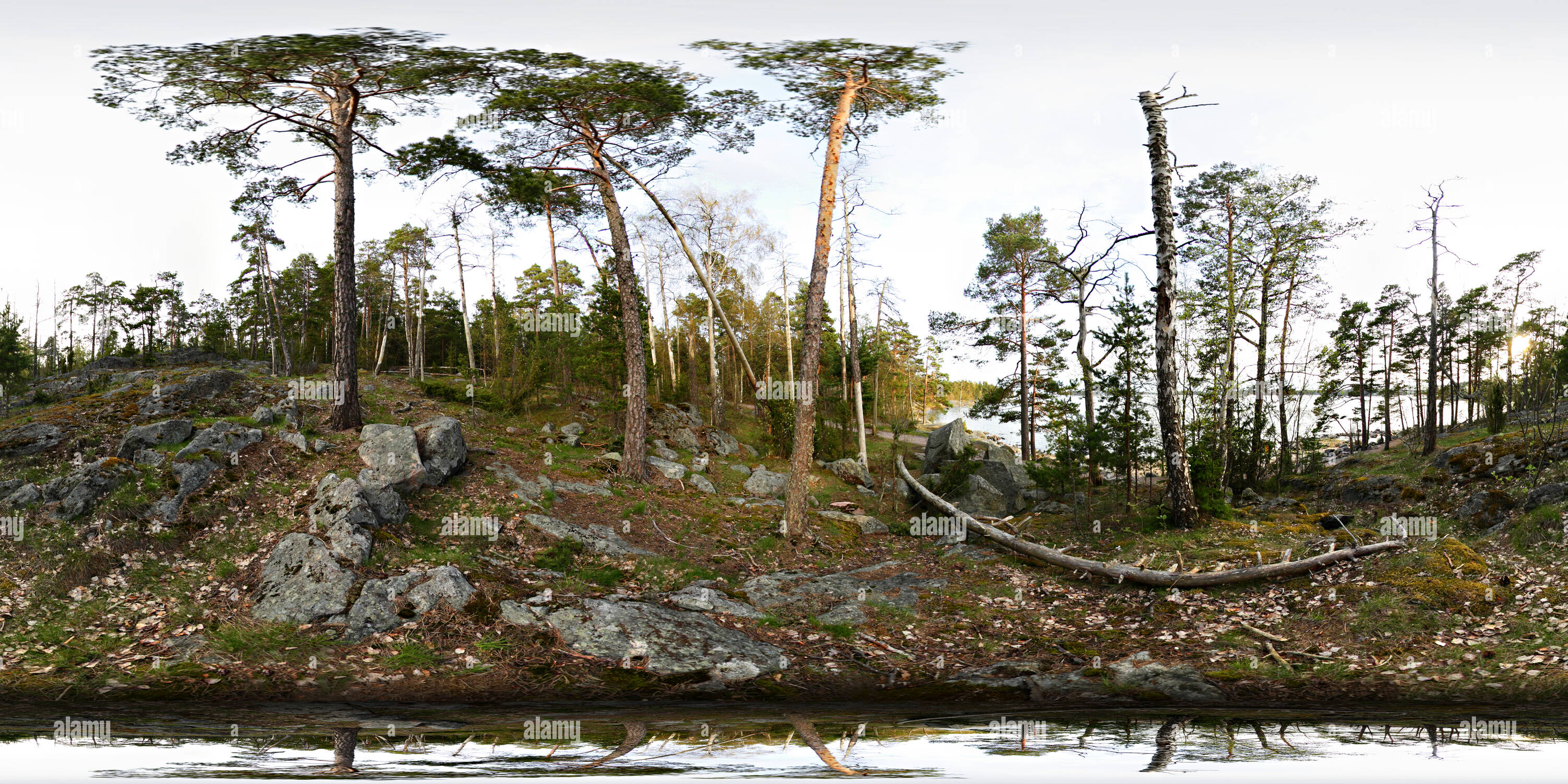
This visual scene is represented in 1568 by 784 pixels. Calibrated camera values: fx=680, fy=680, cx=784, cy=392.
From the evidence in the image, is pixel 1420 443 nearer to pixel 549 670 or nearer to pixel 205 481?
pixel 549 670

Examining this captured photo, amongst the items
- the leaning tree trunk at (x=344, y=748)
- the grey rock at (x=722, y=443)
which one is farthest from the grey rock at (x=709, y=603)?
the grey rock at (x=722, y=443)

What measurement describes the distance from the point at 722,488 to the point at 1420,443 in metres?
32.7

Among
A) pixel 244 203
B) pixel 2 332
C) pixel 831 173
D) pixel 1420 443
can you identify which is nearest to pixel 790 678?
pixel 831 173

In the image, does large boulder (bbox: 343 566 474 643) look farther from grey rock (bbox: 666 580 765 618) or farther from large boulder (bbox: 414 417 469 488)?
large boulder (bbox: 414 417 469 488)

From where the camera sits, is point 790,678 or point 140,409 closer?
point 790,678

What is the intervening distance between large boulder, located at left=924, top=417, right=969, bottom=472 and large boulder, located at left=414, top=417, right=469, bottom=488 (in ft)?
52.9

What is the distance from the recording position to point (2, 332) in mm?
31078
